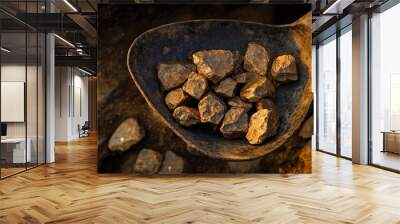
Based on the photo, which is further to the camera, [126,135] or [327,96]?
[327,96]

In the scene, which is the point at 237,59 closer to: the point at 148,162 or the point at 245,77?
the point at 245,77

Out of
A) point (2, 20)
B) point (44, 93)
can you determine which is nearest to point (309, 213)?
point (2, 20)

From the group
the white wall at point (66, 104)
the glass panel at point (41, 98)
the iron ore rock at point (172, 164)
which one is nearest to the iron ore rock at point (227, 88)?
the iron ore rock at point (172, 164)

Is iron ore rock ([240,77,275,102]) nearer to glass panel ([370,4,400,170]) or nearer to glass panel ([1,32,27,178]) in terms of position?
glass panel ([370,4,400,170])

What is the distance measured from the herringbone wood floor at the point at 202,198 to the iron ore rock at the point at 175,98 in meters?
1.19

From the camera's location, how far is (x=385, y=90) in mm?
6770

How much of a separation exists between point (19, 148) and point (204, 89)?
11.1 feet

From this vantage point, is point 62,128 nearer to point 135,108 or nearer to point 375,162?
point 135,108

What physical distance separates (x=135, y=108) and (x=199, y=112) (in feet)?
3.42

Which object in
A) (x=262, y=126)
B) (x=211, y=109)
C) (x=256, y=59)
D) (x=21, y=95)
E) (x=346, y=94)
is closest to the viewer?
(x=262, y=126)

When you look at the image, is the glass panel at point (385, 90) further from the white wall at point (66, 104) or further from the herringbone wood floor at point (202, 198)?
the white wall at point (66, 104)

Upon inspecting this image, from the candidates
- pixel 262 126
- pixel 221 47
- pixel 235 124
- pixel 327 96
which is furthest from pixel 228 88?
pixel 327 96

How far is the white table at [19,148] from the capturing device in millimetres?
5811

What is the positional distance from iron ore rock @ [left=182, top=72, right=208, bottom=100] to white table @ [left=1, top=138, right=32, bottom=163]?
2938 millimetres
